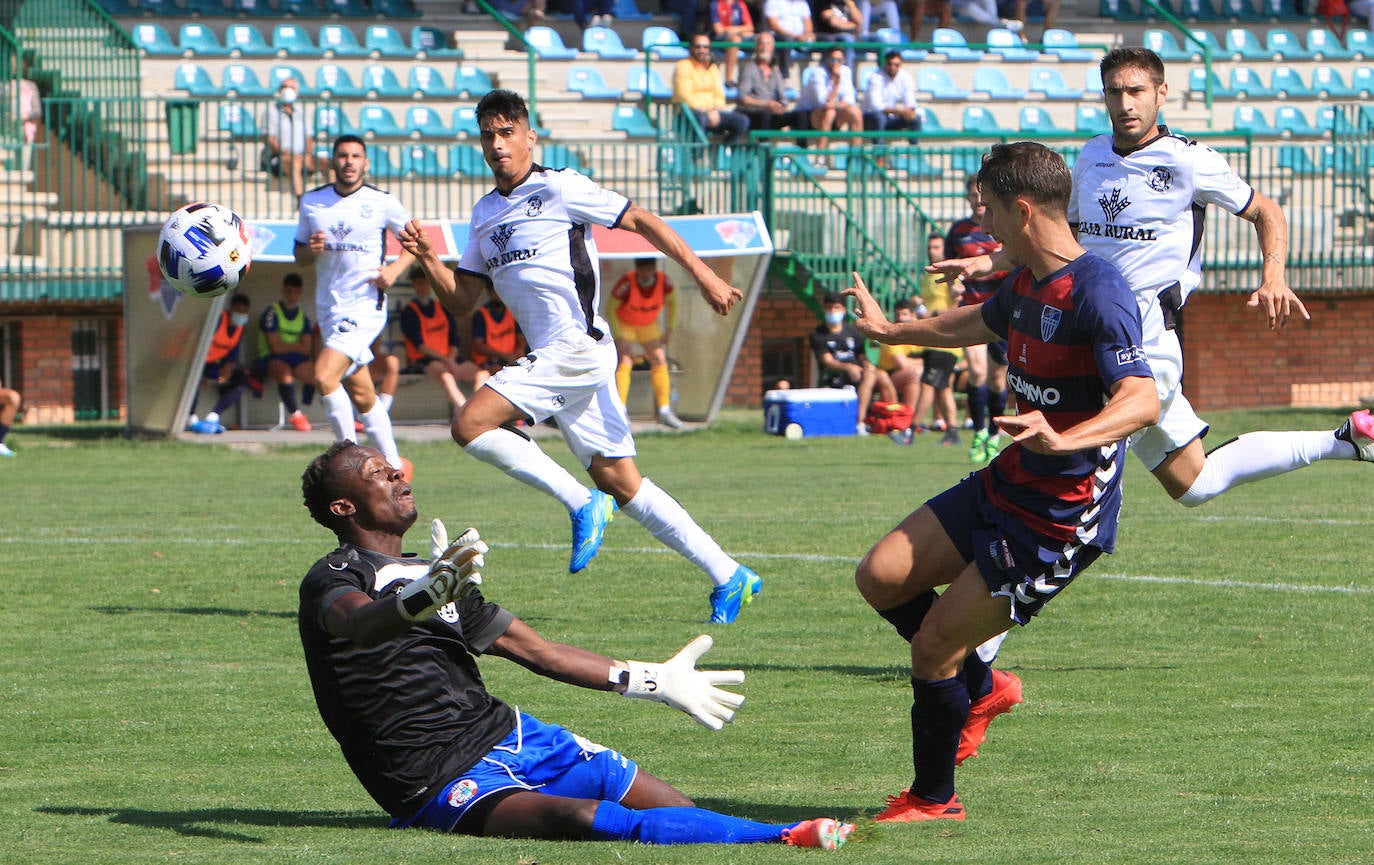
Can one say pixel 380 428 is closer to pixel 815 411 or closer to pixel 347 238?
pixel 347 238

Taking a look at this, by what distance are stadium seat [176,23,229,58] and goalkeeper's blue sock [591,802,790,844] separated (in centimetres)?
2109

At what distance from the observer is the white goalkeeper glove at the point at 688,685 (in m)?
4.84

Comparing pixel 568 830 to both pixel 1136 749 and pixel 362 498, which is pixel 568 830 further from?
pixel 1136 749

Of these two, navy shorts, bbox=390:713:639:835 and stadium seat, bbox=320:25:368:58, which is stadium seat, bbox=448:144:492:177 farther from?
navy shorts, bbox=390:713:639:835

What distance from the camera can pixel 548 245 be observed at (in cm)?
915

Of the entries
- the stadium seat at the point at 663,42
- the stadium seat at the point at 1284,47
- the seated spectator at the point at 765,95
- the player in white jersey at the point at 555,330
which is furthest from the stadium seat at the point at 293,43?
the player in white jersey at the point at 555,330

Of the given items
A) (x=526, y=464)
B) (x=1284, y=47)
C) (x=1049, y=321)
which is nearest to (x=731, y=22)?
(x=1284, y=47)

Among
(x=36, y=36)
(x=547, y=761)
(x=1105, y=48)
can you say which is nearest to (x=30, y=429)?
(x=36, y=36)

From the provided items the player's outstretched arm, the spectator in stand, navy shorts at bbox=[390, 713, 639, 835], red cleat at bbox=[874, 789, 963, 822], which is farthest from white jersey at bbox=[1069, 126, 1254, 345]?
the spectator in stand

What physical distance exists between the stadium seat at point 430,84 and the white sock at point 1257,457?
18.1 m

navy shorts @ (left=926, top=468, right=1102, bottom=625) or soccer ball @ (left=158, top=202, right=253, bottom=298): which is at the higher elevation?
soccer ball @ (left=158, top=202, right=253, bottom=298)

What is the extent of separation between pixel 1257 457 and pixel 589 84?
18.4 metres

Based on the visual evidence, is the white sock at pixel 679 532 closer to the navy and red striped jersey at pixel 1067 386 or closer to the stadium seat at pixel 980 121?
the navy and red striped jersey at pixel 1067 386

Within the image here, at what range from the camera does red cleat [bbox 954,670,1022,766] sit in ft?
18.2
